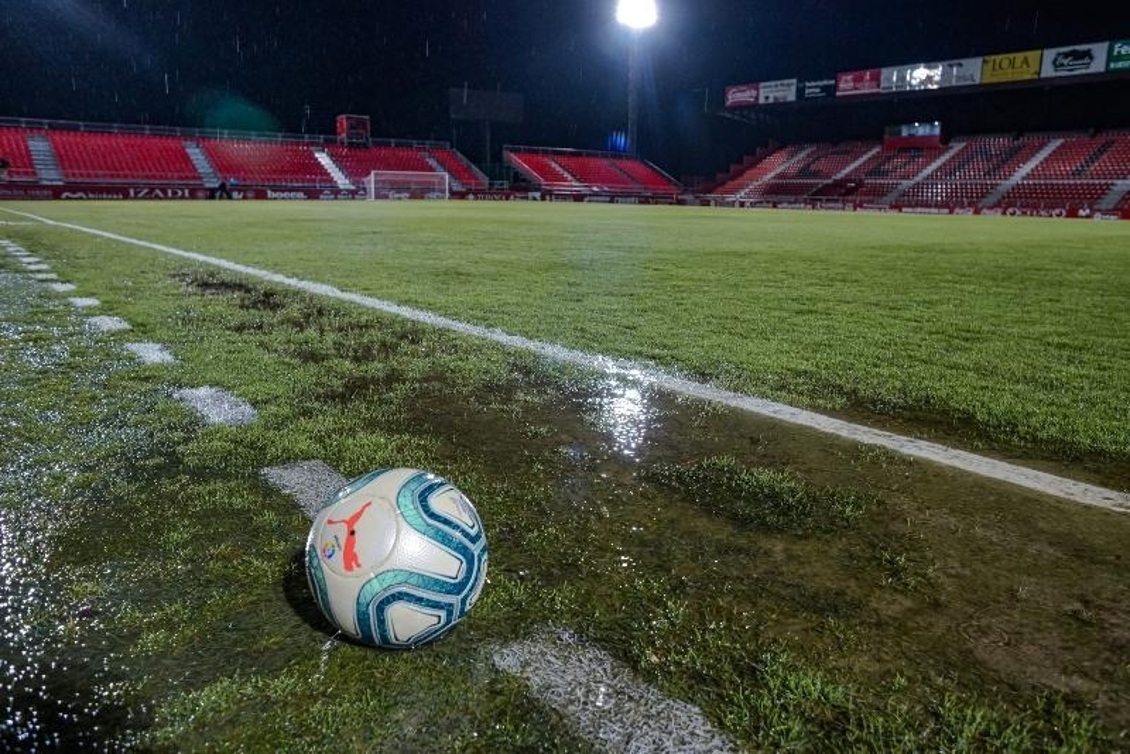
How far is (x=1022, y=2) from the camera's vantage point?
3744 centimetres

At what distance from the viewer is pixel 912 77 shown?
4038cm

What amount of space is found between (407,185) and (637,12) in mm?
18457

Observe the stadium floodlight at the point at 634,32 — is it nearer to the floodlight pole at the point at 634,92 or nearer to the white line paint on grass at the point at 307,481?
the floodlight pole at the point at 634,92

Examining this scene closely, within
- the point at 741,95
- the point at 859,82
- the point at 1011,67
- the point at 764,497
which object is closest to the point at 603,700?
the point at 764,497

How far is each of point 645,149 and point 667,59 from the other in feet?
25.0

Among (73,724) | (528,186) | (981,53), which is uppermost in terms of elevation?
(981,53)

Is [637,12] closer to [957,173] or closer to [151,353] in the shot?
[957,173]

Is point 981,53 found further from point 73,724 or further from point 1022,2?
point 73,724


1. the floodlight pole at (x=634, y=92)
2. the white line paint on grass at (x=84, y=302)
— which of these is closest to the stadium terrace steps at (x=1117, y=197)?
the floodlight pole at (x=634, y=92)

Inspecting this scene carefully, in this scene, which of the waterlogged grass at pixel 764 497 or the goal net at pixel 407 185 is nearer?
the waterlogged grass at pixel 764 497

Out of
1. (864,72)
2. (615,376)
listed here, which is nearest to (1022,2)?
(864,72)

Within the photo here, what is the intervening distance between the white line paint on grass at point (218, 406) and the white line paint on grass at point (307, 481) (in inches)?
25.1

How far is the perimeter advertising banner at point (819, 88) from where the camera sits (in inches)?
1735

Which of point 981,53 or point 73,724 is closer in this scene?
point 73,724
